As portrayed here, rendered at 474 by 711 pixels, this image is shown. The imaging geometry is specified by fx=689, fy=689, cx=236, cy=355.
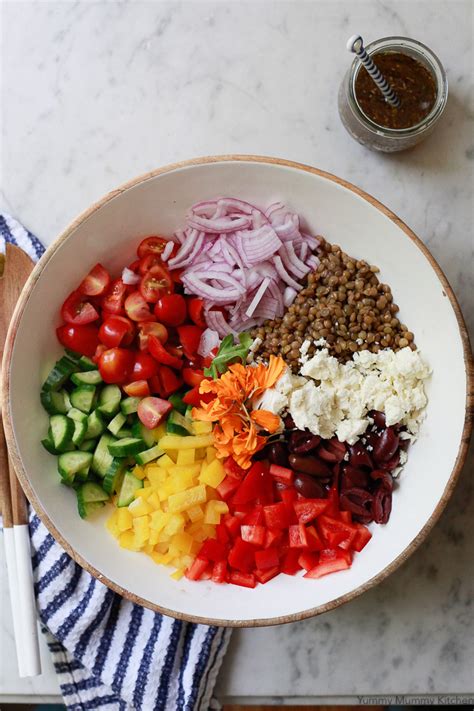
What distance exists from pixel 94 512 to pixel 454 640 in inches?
39.1

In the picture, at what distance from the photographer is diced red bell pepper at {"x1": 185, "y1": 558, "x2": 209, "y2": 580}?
5.37 ft

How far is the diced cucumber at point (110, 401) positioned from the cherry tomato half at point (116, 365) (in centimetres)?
2

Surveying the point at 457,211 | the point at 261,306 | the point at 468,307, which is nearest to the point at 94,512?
the point at 261,306

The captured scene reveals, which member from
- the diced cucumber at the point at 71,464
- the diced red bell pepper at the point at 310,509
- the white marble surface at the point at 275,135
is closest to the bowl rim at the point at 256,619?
the diced cucumber at the point at 71,464

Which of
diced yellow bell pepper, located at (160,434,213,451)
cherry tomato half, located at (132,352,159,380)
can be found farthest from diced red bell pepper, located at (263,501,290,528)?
cherry tomato half, located at (132,352,159,380)

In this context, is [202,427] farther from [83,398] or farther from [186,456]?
[83,398]

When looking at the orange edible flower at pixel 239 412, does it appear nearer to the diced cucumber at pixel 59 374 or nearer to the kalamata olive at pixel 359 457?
the kalamata olive at pixel 359 457

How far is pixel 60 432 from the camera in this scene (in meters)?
1.62

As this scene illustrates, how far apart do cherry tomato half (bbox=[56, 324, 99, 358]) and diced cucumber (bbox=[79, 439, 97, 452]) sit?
210mm

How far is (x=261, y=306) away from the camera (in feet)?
5.61

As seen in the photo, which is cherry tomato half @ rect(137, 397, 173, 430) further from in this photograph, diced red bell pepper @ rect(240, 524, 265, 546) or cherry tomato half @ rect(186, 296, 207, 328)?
diced red bell pepper @ rect(240, 524, 265, 546)

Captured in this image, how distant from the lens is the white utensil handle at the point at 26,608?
1660 millimetres

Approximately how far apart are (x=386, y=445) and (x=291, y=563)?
0.36m

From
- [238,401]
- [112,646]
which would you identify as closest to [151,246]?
[238,401]
